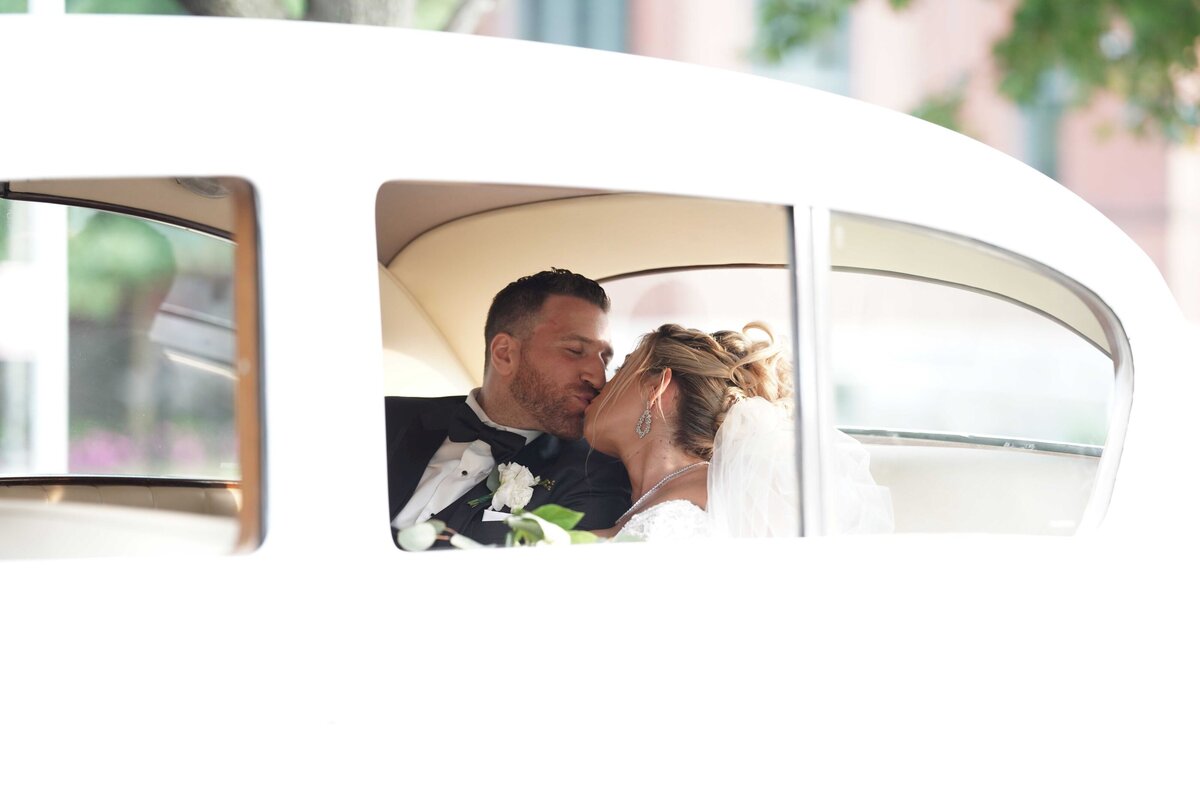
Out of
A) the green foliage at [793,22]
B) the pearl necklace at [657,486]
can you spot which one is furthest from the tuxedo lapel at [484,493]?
the green foliage at [793,22]

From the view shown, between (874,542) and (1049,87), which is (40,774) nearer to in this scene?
(874,542)

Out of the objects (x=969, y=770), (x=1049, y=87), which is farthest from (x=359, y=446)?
(x=1049, y=87)

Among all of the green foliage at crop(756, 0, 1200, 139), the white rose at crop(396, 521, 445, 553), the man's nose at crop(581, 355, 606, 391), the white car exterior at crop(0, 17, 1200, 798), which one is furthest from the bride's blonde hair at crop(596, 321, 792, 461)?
the green foliage at crop(756, 0, 1200, 139)

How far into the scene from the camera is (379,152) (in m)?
1.81

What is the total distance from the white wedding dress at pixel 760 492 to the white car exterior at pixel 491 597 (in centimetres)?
11

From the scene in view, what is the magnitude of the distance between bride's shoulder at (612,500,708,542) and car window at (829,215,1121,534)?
386 mm

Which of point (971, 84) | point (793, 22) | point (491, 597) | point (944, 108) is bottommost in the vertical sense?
point (491, 597)

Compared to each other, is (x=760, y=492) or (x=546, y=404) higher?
(x=546, y=404)

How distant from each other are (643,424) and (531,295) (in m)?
0.68

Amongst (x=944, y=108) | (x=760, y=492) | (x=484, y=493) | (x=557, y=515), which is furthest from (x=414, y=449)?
(x=944, y=108)

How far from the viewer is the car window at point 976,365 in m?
2.12

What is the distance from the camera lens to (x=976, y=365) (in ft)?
7.66

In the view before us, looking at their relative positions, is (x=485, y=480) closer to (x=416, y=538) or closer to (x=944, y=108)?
(x=416, y=538)

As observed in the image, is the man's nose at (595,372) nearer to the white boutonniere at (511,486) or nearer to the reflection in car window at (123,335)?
the white boutonniere at (511,486)
